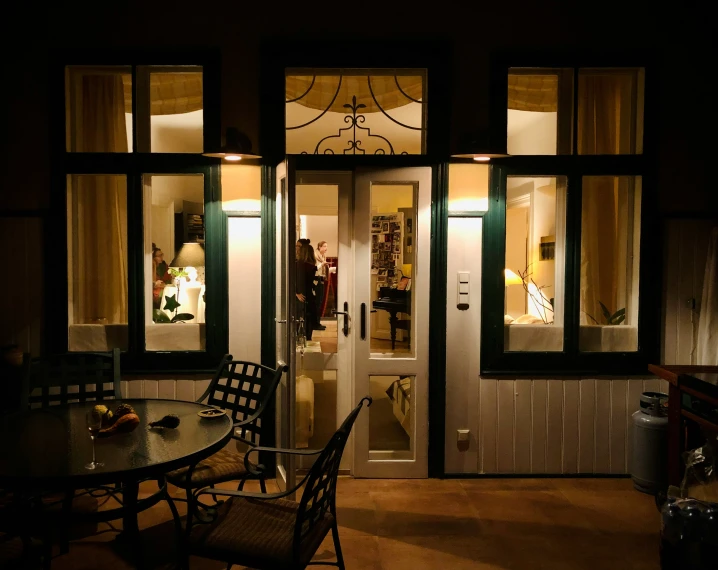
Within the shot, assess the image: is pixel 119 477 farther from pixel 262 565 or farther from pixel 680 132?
pixel 680 132

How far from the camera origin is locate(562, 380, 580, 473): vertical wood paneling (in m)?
4.63

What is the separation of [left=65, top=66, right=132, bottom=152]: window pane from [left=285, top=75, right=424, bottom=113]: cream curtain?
1267 millimetres

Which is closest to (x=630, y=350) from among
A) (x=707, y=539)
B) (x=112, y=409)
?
(x=707, y=539)

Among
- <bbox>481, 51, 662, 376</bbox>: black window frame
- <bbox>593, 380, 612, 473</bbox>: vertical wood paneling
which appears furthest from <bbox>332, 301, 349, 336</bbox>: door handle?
<bbox>593, 380, 612, 473</bbox>: vertical wood paneling

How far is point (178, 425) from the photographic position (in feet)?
10.1

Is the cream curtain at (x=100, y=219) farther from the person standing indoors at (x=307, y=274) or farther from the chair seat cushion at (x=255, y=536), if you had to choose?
the chair seat cushion at (x=255, y=536)

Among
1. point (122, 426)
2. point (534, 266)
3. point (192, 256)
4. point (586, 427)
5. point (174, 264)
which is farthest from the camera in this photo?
point (534, 266)

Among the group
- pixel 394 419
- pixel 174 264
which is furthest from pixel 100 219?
pixel 394 419

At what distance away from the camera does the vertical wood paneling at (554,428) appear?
182 inches

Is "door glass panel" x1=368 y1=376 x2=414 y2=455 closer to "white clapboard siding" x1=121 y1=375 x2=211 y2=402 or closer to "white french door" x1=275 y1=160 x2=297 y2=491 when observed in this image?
"white french door" x1=275 y1=160 x2=297 y2=491

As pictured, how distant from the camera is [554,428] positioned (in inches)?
183

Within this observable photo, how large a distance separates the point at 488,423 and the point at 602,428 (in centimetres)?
85

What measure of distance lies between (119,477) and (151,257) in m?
2.57

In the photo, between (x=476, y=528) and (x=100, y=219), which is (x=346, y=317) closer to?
(x=476, y=528)
